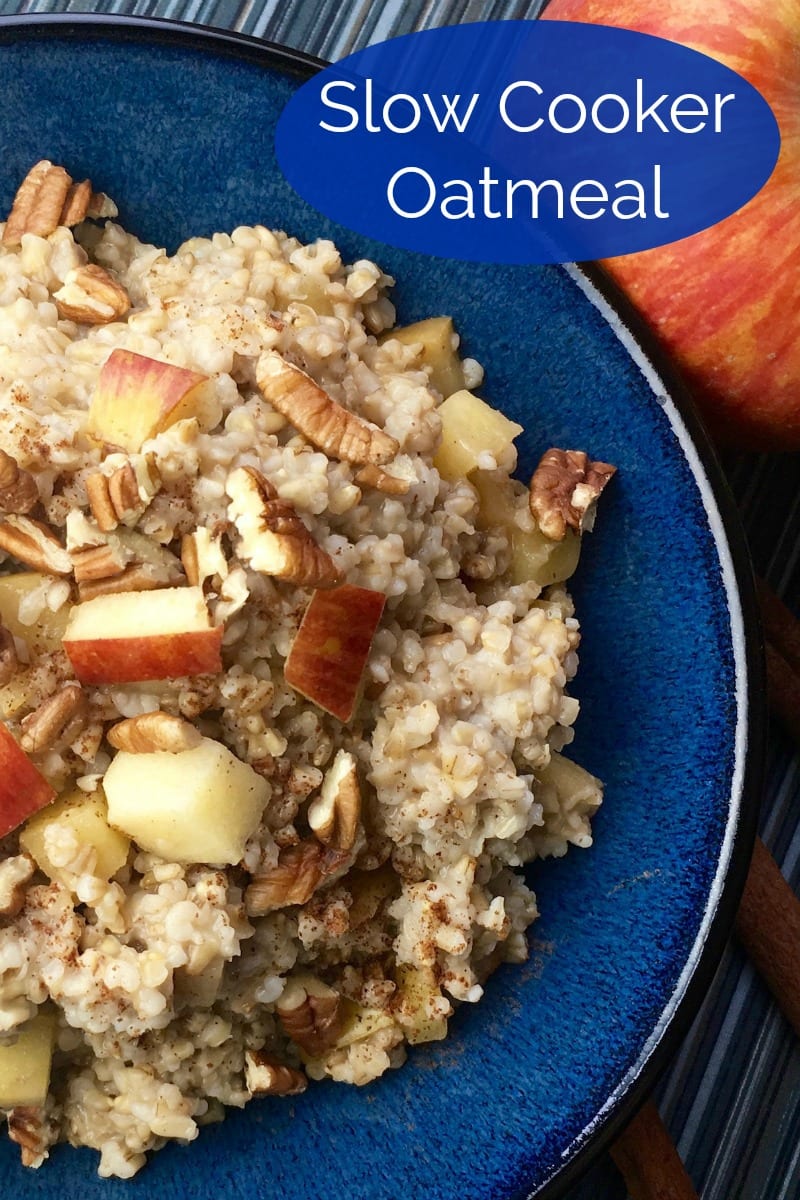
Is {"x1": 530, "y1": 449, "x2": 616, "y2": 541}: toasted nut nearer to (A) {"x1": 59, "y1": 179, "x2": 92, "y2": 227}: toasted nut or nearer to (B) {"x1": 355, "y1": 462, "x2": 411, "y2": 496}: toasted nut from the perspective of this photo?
(B) {"x1": 355, "y1": 462, "x2": 411, "y2": 496}: toasted nut

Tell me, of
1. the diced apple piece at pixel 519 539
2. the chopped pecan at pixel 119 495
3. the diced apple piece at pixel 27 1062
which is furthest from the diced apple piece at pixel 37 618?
the diced apple piece at pixel 519 539

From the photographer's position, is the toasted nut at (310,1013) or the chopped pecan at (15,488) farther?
the toasted nut at (310,1013)

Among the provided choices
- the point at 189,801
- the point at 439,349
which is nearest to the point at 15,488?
the point at 189,801

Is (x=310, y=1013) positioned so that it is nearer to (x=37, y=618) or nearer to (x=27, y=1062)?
(x=27, y=1062)

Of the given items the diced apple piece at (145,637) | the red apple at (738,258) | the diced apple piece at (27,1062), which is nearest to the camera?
the diced apple piece at (145,637)

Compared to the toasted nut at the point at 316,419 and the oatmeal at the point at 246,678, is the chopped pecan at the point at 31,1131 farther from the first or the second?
the toasted nut at the point at 316,419

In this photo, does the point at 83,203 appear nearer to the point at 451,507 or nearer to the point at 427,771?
the point at 451,507
